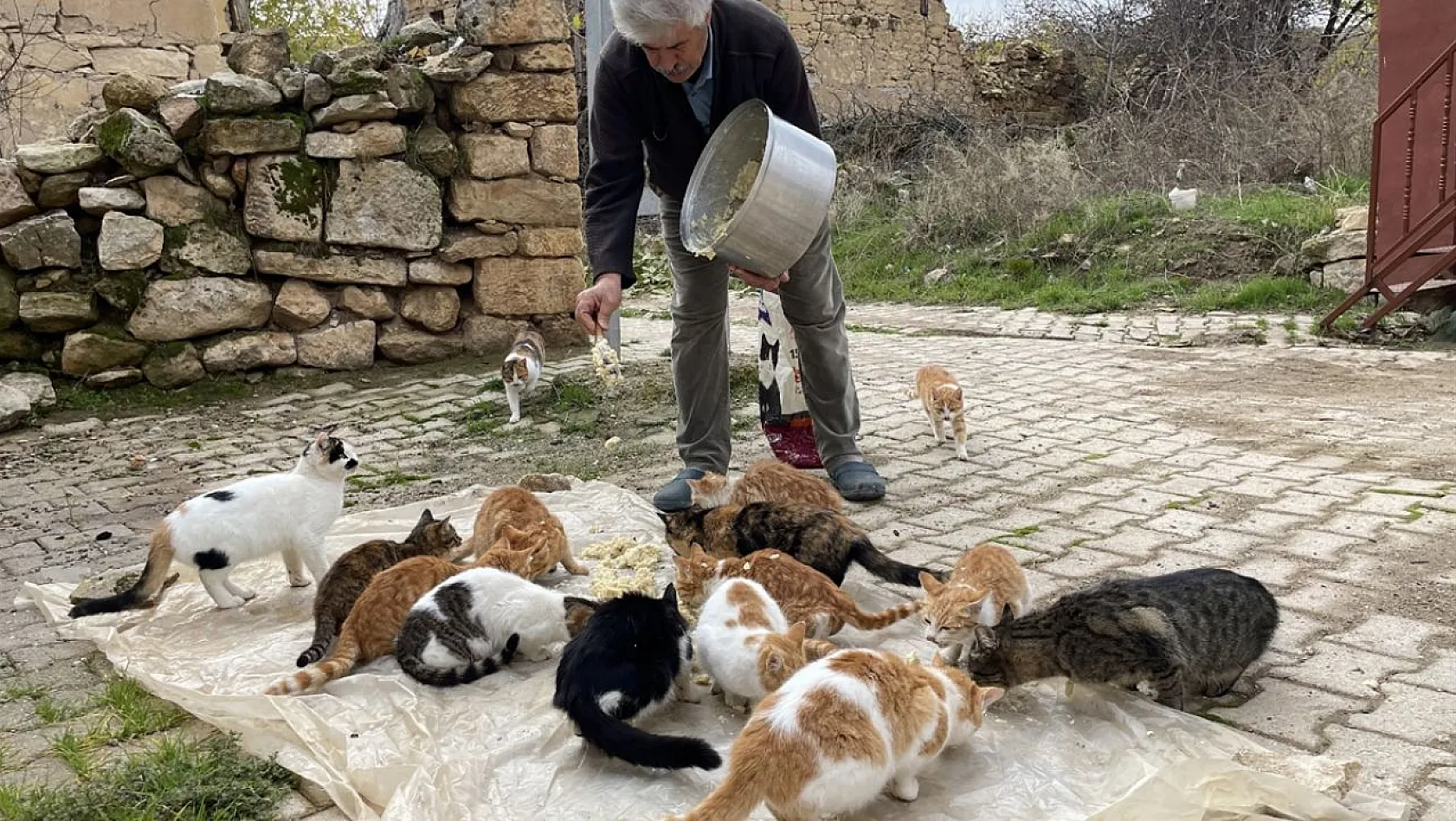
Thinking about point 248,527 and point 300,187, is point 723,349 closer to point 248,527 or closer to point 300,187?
point 248,527

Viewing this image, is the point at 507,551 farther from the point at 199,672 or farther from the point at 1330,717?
the point at 1330,717

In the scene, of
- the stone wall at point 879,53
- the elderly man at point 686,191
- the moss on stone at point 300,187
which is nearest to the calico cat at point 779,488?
the elderly man at point 686,191

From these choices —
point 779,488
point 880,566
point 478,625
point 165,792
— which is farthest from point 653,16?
point 165,792

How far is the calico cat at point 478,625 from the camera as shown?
3070 mm

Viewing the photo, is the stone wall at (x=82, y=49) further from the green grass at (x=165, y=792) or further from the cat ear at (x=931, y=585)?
the cat ear at (x=931, y=585)

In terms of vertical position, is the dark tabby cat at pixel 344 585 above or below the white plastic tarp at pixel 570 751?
above

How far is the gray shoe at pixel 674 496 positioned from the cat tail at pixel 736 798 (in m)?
2.67

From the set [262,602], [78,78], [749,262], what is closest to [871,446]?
[749,262]

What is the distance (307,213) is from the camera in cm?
787

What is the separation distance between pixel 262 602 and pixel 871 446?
3268 mm

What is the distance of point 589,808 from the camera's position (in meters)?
2.45

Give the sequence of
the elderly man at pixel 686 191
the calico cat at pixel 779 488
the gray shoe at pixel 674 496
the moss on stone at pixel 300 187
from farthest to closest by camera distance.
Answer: the moss on stone at pixel 300 187
the gray shoe at pixel 674 496
the elderly man at pixel 686 191
the calico cat at pixel 779 488

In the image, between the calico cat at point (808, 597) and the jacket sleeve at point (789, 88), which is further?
the jacket sleeve at point (789, 88)

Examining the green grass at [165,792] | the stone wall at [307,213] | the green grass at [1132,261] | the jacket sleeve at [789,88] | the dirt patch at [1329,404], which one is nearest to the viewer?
the green grass at [165,792]
